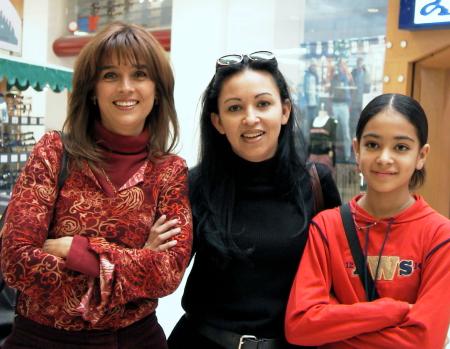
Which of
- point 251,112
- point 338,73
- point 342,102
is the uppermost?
point 338,73

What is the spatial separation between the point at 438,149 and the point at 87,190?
3071mm

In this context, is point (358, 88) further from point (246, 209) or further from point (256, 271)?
point (256, 271)

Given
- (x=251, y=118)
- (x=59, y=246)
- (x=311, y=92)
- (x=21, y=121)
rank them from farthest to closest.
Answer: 1. (x=311, y=92)
2. (x=21, y=121)
3. (x=251, y=118)
4. (x=59, y=246)

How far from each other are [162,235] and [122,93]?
50 centimetres

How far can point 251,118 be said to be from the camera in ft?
5.90

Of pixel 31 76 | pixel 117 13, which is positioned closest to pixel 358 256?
pixel 31 76

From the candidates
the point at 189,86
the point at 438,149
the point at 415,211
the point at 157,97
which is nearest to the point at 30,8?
the point at 189,86

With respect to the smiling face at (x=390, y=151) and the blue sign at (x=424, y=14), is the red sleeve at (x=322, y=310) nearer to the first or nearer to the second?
the smiling face at (x=390, y=151)

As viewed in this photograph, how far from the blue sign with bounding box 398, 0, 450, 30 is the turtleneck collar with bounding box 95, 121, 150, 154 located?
2.60 meters

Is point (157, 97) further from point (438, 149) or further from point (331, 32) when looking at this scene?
point (331, 32)

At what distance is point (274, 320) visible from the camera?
1764 millimetres

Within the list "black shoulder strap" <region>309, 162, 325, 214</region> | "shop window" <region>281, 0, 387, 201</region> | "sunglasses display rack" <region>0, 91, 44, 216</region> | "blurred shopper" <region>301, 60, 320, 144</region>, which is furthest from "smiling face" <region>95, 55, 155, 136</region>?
"blurred shopper" <region>301, 60, 320, 144</region>

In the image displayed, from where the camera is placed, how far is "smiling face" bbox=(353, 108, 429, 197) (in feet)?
5.40

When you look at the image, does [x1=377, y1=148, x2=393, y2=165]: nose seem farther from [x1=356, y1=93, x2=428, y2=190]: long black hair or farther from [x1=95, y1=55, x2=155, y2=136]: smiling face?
[x1=95, y1=55, x2=155, y2=136]: smiling face
